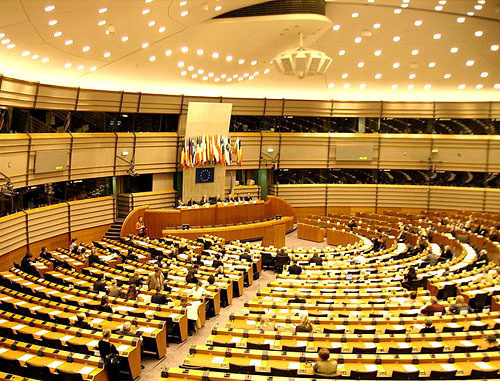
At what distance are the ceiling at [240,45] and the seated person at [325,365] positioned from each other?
9797mm

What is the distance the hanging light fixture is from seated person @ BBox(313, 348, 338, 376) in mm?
13436

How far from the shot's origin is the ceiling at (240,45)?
46.5 feet

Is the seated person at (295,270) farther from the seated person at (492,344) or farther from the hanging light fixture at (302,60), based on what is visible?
the hanging light fixture at (302,60)

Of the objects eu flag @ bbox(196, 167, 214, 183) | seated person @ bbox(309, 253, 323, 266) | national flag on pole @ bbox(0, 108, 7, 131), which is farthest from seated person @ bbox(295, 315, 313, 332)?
eu flag @ bbox(196, 167, 214, 183)

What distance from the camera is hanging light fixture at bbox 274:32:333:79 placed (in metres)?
18.6

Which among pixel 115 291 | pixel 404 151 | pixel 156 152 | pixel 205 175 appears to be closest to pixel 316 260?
pixel 115 291

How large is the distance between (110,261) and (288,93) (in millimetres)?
16791

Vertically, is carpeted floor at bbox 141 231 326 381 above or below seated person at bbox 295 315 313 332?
below

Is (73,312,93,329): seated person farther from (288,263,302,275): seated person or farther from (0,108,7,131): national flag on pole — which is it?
(0,108,7,131): national flag on pole

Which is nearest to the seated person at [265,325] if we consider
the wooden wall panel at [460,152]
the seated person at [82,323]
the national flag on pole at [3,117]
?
the seated person at [82,323]

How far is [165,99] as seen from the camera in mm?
26031

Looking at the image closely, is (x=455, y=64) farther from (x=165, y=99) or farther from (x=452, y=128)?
(x=165, y=99)

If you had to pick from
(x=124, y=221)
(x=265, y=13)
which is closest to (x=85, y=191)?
(x=124, y=221)

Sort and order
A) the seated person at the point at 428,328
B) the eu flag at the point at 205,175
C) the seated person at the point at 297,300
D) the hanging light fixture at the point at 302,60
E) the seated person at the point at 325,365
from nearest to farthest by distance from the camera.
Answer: the seated person at the point at 325,365
the seated person at the point at 428,328
the seated person at the point at 297,300
the hanging light fixture at the point at 302,60
the eu flag at the point at 205,175
